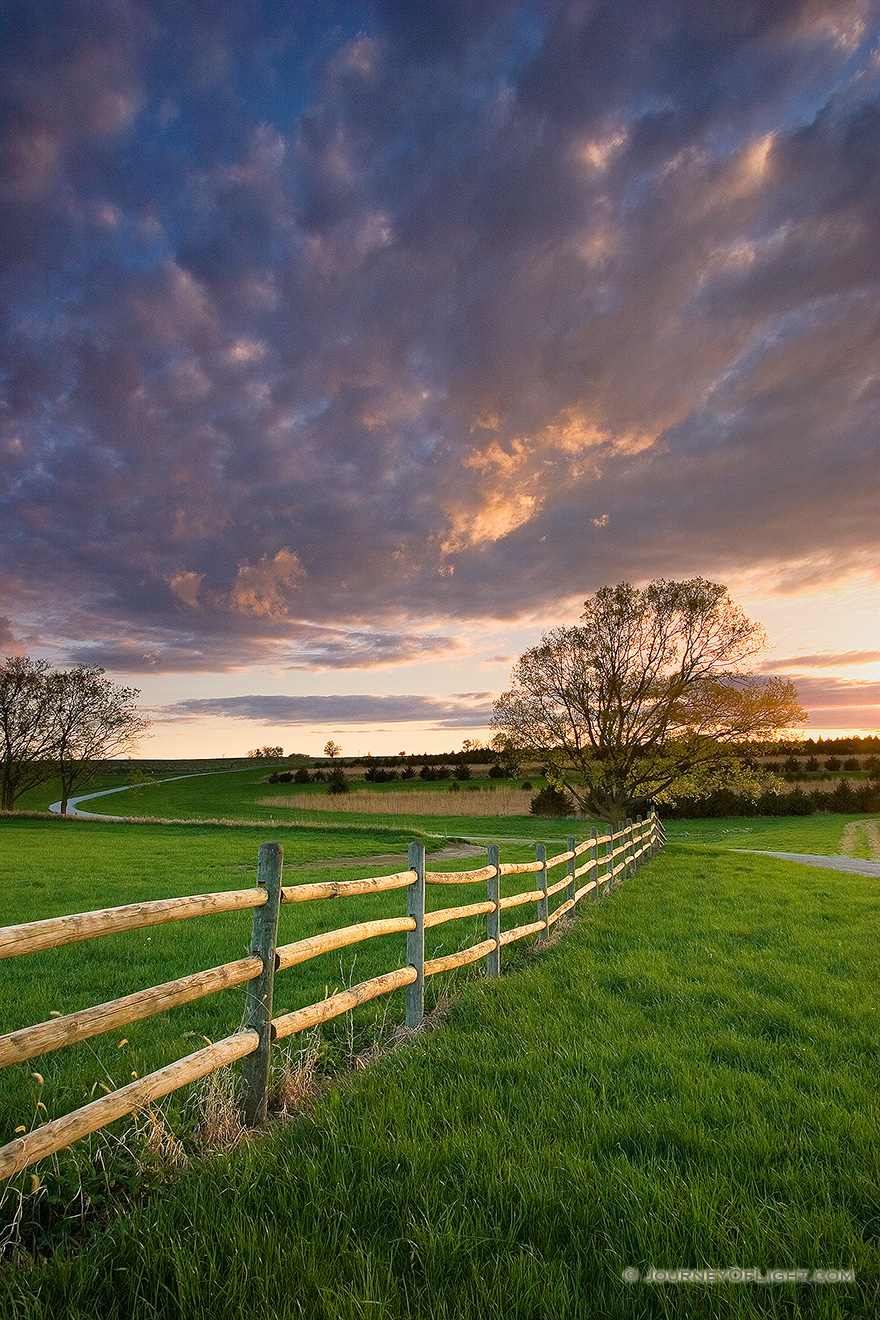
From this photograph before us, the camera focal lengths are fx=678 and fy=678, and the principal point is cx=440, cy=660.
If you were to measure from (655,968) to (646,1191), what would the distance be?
198 inches

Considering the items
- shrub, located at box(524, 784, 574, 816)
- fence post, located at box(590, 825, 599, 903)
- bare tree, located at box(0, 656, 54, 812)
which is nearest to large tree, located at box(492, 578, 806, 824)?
fence post, located at box(590, 825, 599, 903)

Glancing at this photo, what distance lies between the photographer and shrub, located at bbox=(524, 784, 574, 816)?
5801 centimetres

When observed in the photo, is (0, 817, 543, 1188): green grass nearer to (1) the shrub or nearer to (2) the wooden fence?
(2) the wooden fence

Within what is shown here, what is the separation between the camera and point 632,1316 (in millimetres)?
2529

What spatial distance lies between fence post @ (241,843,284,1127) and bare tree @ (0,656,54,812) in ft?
189

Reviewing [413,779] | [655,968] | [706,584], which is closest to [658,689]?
[706,584]

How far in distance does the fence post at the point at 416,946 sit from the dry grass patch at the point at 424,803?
55146mm

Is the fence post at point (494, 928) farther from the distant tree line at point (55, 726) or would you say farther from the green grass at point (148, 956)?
the distant tree line at point (55, 726)

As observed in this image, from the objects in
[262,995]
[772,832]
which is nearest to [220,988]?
[262,995]

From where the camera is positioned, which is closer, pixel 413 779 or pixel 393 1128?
pixel 393 1128

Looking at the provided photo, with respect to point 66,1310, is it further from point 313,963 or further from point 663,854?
point 663,854

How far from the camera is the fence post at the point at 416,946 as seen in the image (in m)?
6.12

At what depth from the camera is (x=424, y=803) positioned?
63.0m

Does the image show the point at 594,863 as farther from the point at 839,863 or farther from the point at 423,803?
the point at 423,803
